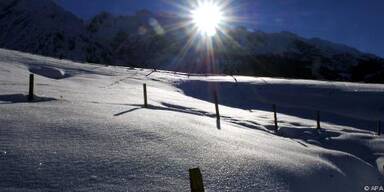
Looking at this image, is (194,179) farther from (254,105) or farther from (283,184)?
(254,105)

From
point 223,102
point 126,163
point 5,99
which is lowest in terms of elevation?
point 126,163

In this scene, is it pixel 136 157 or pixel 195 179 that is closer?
pixel 195 179

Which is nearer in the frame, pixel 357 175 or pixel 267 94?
pixel 357 175

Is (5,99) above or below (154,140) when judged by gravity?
Answer: above

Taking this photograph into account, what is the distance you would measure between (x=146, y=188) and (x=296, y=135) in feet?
53.0

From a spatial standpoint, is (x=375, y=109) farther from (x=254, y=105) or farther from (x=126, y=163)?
(x=126, y=163)

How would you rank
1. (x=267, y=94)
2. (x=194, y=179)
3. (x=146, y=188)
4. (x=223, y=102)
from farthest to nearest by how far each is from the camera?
1. (x=267, y=94)
2. (x=223, y=102)
3. (x=146, y=188)
4. (x=194, y=179)

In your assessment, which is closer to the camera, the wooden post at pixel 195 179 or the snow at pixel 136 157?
the wooden post at pixel 195 179

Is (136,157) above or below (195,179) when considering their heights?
above

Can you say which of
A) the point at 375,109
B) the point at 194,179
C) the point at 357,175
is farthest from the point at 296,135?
the point at 375,109

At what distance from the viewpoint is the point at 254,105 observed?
1528 inches

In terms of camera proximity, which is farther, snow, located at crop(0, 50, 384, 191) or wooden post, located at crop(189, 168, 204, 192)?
snow, located at crop(0, 50, 384, 191)

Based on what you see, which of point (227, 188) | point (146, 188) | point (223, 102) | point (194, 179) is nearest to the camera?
point (194, 179)

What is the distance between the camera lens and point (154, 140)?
9.63m
